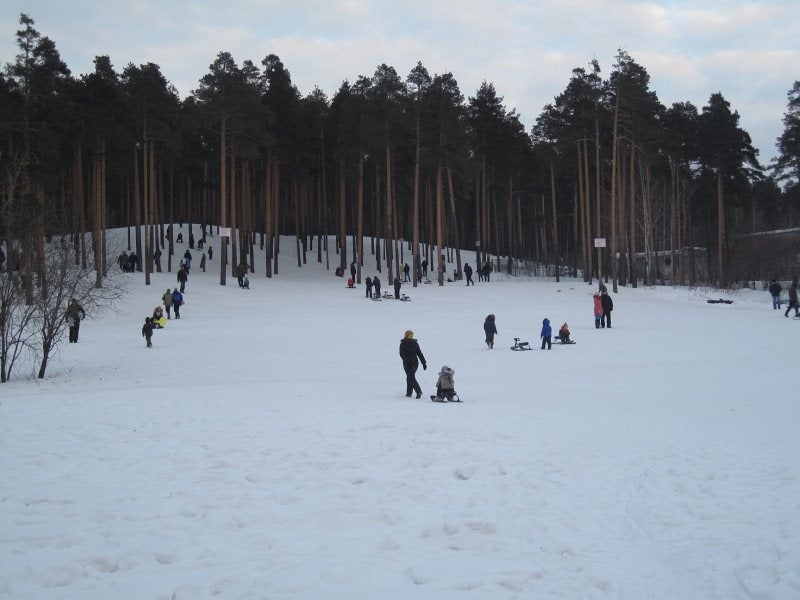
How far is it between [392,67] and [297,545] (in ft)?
137

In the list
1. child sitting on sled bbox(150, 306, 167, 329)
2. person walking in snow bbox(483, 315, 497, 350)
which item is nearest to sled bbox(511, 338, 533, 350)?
person walking in snow bbox(483, 315, 497, 350)

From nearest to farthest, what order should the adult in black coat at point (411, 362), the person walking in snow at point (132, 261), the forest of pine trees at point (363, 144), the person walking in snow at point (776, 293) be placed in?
the adult in black coat at point (411, 362), the person walking in snow at point (776, 293), the forest of pine trees at point (363, 144), the person walking in snow at point (132, 261)

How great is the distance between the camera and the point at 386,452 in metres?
9.64

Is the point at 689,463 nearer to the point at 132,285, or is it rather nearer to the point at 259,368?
the point at 259,368

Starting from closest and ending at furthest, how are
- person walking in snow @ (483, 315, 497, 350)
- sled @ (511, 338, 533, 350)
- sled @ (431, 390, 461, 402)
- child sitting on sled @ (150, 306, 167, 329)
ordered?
Result: sled @ (431, 390, 461, 402) < sled @ (511, 338, 533, 350) < person walking in snow @ (483, 315, 497, 350) < child sitting on sled @ (150, 306, 167, 329)

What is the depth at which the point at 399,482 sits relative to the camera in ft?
27.7

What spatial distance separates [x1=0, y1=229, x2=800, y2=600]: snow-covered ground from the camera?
5969mm

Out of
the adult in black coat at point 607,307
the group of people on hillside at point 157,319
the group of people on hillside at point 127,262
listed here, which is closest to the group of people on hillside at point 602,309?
the adult in black coat at point 607,307

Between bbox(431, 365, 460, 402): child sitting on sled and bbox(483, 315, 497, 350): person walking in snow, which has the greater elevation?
bbox(483, 315, 497, 350): person walking in snow

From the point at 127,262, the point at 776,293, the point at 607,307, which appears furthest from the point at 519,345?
the point at 127,262

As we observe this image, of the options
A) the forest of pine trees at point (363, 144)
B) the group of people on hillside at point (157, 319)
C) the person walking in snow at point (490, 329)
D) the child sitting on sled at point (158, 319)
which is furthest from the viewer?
the forest of pine trees at point (363, 144)

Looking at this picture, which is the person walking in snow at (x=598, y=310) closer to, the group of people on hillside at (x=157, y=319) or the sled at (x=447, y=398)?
the sled at (x=447, y=398)

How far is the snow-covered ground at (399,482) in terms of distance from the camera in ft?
19.6

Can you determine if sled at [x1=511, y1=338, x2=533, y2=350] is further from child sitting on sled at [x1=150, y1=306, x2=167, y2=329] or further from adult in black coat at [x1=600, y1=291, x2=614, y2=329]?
child sitting on sled at [x1=150, y1=306, x2=167, y2=329]
